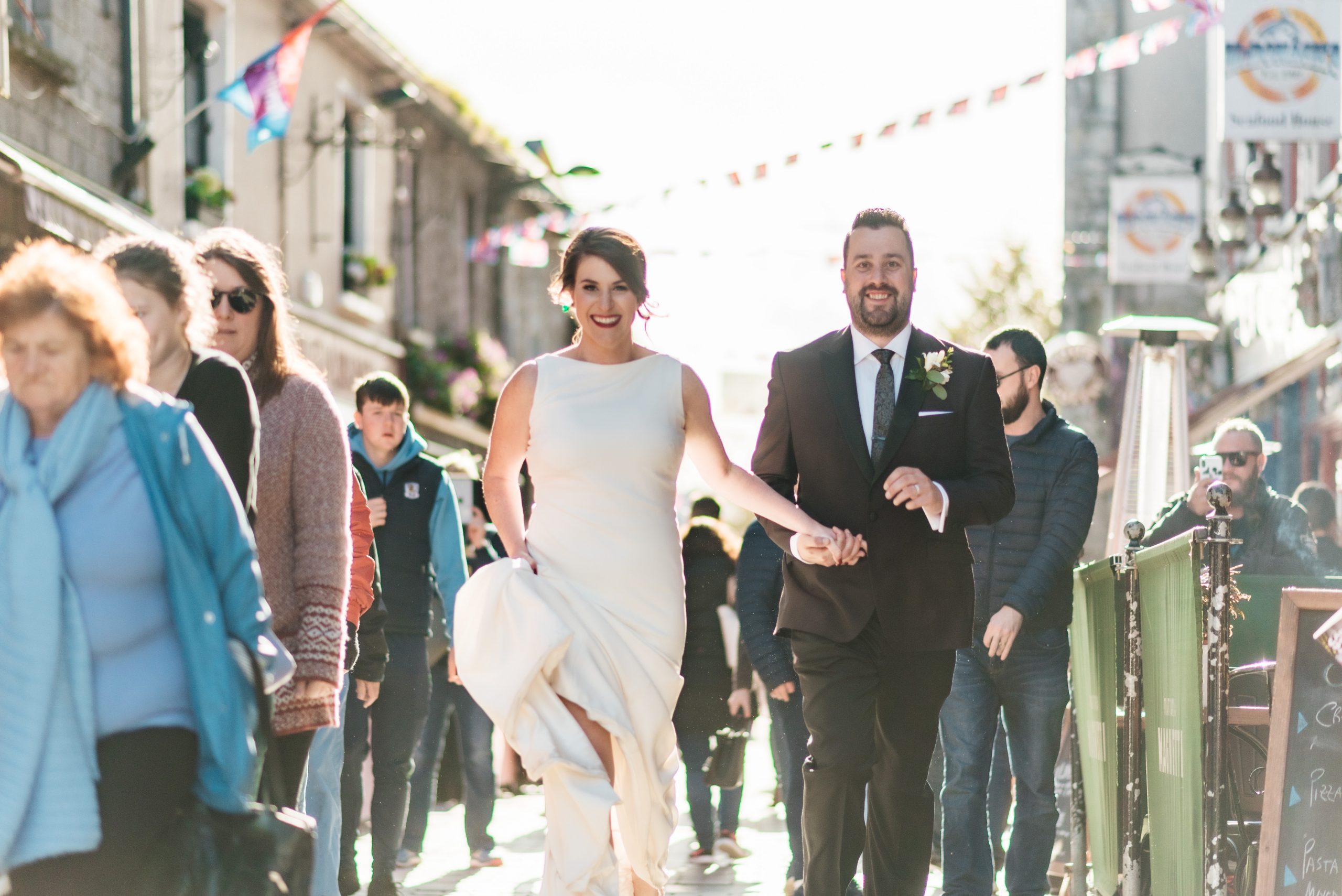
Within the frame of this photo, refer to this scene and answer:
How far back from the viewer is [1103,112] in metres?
34.0

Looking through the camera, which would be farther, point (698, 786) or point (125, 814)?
point (698, 786)

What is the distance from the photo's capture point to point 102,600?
136 inches

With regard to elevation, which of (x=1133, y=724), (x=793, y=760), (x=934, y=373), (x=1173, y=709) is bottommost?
(x=793, y=760)

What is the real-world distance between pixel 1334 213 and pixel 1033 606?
549 inches

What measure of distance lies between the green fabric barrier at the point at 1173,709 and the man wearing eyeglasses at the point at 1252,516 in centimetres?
209

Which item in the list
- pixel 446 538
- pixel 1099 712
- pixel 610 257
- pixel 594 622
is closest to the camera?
pixel 594 622

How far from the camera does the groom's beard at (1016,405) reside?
7266mm

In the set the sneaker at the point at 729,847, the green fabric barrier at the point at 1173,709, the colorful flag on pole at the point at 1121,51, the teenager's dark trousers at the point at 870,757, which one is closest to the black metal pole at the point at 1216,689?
the green fabric barrier at the point at 1173,709

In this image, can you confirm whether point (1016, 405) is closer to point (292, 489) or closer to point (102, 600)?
point (292, 489)

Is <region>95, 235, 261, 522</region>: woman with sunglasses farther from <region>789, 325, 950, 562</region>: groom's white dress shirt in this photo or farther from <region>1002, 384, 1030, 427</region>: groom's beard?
<region>1002, 384, 1030, 427</region>: groom's beard

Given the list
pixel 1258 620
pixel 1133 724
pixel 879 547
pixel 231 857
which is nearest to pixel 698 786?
pixel 1258 620

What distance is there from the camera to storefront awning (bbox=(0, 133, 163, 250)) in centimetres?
1184

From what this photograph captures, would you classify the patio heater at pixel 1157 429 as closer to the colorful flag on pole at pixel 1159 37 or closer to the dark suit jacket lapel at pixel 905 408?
the colorful flag on pole at pixel 1159 37

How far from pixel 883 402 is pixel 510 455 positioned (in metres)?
1.17
